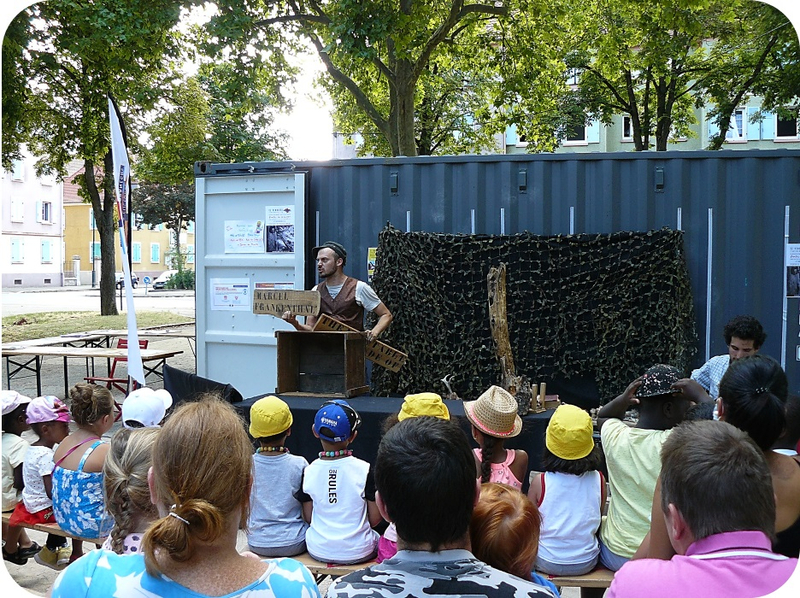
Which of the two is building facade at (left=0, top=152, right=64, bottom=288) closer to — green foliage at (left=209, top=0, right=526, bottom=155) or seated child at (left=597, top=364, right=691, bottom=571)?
green foliage at (left=209, top=0, right=526, bottom=155)

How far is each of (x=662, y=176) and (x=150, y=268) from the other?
5619cm

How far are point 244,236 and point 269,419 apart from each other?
4.18m

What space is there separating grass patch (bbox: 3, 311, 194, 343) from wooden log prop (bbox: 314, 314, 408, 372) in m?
11.7

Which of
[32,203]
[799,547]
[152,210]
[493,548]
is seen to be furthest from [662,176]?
[32,203]

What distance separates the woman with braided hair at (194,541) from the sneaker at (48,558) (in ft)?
10.1

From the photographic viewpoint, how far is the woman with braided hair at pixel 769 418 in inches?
102

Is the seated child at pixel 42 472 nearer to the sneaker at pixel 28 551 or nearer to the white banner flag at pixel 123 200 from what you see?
the sneaker at pixel 28 551

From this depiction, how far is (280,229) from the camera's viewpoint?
304 inches

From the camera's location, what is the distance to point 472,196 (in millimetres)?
7426

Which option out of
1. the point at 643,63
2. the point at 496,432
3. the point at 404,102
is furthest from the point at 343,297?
the point at 643,63

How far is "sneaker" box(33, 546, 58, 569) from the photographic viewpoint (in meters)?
4.51

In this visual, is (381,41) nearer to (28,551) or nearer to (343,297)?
(343,297)

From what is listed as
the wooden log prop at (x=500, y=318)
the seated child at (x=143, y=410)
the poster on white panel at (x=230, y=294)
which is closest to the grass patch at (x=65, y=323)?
the poster on white panel at (x=230, y=294)

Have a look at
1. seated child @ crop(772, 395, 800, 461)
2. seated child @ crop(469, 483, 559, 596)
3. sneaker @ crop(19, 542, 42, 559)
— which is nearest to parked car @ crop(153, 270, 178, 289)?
sneaker @ crop(19, 542, 42, 559)
